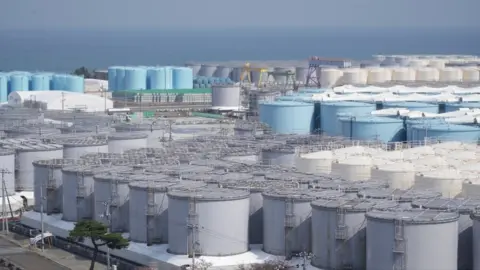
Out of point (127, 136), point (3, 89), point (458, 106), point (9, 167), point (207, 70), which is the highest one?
point (207, 70)

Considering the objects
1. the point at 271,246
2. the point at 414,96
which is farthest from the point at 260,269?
the point at 414,96

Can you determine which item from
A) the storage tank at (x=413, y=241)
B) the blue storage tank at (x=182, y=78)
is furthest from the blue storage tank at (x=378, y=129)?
the blue storage tank at (x=182, y=78)

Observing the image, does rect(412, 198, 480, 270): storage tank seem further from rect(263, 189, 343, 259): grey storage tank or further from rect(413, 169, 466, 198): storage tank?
rect(413, 169, 466, 198): storage tank

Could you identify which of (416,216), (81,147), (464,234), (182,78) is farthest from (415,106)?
(182,78)

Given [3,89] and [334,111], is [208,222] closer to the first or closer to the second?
[334,111]

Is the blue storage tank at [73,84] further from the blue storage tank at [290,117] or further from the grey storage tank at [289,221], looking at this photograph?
the grey storage tank at [289,221]

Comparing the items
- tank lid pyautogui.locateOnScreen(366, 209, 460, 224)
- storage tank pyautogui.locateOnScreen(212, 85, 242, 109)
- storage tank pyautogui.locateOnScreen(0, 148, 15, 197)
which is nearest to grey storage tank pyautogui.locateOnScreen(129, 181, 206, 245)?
tank lid pyautogui.locateOnScreen(366, 209, 460, 224)
